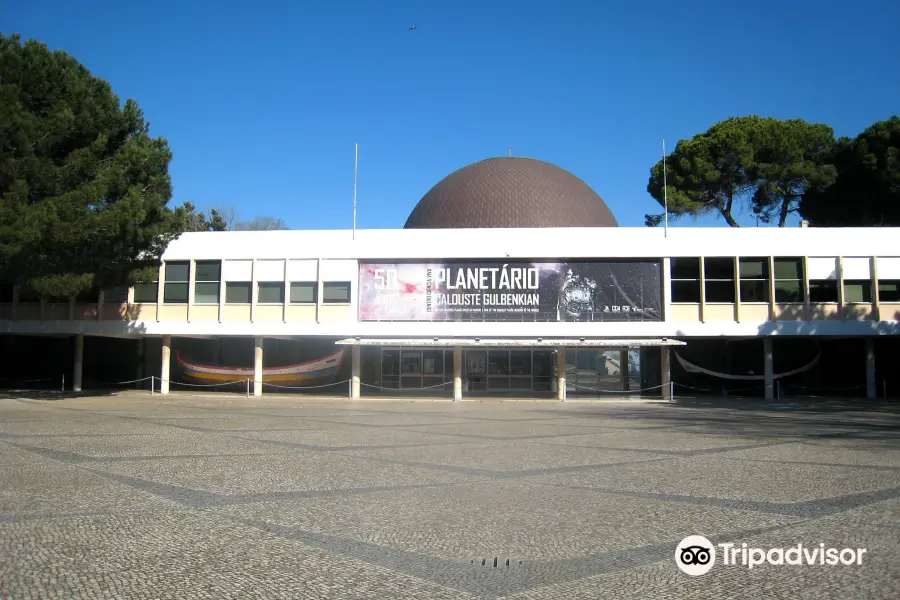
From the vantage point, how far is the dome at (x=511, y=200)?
37.3 metres

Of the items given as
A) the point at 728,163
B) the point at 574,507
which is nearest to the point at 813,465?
the point at 574,507

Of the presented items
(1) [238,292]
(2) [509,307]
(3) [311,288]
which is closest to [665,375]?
(2) [509,307]

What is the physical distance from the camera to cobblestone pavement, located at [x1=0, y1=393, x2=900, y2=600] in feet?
16.2

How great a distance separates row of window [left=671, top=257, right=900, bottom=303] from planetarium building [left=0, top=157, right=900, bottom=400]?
0.06 metres

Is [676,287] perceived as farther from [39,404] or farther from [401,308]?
[39,404]

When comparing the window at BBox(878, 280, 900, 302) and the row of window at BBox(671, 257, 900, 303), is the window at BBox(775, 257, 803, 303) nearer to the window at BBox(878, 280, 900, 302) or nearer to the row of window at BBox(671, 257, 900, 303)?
the row of window at BBox(671, 257, 900, 303)

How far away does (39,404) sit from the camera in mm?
23266

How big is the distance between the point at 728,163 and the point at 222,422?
36.7m

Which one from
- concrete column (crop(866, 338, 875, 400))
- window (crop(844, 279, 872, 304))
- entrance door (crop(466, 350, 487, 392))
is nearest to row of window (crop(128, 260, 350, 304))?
entrance door (crop(466, 350, 487, 392))

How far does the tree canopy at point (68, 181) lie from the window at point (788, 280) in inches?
978

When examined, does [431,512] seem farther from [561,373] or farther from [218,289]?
[218,289]

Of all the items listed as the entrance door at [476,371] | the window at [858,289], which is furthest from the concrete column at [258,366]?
the window at [858,289]

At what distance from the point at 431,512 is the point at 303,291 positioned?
24.9m

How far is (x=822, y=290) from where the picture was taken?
97.5 ft
